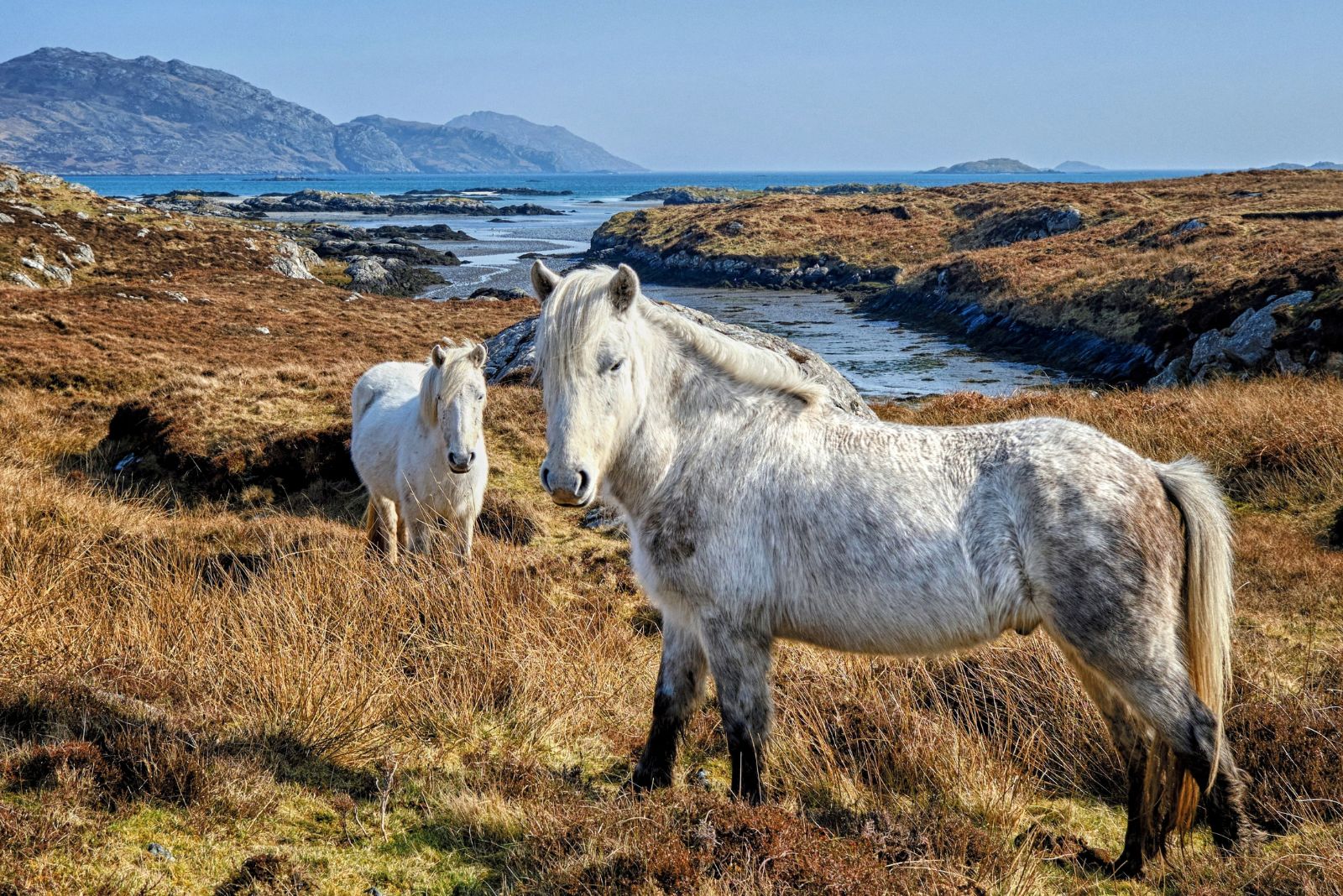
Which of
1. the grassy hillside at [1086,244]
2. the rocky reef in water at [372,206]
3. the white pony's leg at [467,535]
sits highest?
the rocky reef in water at [372,206]

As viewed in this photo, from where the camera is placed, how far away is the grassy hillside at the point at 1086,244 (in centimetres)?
2097

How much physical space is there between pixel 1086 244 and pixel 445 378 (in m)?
40.7

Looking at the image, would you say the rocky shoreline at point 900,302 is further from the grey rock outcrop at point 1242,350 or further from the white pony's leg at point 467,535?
the white pony's leg at point 467,535

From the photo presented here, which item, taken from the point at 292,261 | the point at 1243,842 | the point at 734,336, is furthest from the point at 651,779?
the point at 292,261

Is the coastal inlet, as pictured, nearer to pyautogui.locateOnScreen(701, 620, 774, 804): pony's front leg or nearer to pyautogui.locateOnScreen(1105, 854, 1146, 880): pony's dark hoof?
pyautogui.locateOnScreen(1105, 854, 1146, 880): pony's dark hoof

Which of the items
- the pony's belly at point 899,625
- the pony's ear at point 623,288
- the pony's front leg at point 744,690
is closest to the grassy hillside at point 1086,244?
the pony's belly at point 899,625

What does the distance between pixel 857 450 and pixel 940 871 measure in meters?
1.76

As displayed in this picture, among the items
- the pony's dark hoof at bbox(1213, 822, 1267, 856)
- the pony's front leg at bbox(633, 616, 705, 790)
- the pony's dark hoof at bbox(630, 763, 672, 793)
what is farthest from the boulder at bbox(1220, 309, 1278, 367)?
the pony's dark hoof at bbox(630, 763, 672, 793)

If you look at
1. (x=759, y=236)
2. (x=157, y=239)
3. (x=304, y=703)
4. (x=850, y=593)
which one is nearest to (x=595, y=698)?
(x=304, y=703)

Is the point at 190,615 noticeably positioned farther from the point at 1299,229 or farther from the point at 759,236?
the point at 759,236

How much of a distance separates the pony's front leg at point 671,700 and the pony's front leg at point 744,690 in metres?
0.31

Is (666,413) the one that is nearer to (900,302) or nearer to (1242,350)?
(1242,350)

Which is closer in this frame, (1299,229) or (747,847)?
(747,847)

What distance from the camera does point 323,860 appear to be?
10.7 feet
